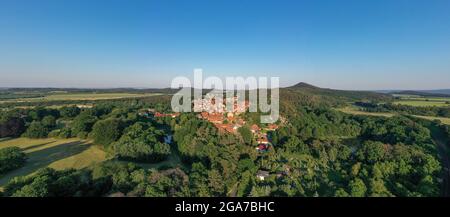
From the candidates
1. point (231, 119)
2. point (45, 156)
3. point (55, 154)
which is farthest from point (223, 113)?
point (45, 156)

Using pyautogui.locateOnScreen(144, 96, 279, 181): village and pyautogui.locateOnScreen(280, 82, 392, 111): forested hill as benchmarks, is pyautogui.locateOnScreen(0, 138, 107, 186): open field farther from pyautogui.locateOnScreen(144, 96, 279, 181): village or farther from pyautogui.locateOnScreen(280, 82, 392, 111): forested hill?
pyautogui.locateOnScreen(280, 82, 392, 111): forested hill

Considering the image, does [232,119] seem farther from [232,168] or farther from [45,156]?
[45,156]

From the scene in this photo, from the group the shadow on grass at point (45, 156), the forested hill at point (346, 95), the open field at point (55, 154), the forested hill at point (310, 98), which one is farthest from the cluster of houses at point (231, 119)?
the forested hill at point (346, 95)

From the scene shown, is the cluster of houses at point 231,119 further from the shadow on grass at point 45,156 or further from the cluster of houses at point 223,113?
the shadow on grass at point 45,156

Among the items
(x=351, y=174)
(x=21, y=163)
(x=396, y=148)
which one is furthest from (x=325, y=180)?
(x=21, y=163)

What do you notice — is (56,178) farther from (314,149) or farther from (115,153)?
(314,149)

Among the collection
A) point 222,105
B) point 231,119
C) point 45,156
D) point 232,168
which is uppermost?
point 222,105

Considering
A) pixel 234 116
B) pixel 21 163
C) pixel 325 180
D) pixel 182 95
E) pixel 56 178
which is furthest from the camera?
pixel 182 95

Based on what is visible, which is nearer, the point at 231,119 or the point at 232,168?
the point at 232,168
